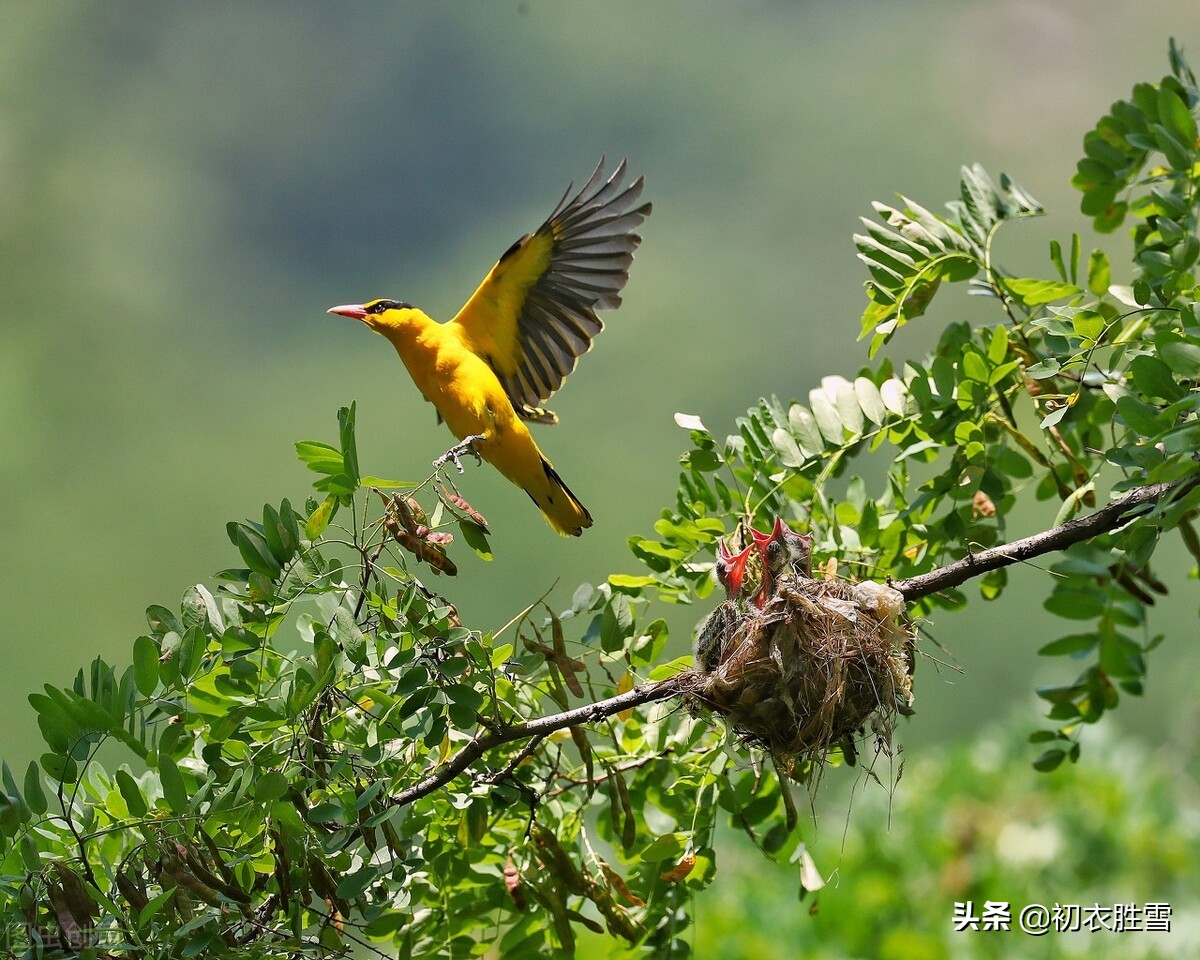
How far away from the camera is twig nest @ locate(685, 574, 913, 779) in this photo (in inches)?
66.1

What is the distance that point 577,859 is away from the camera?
200 centimetres

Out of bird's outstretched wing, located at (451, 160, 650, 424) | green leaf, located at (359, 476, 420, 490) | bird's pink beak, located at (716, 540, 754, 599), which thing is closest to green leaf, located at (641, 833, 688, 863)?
bird's pink beak, located at (716, 540, 754, 599)

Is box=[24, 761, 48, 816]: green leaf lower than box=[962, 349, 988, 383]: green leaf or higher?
lower

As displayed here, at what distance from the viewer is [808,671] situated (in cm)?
170

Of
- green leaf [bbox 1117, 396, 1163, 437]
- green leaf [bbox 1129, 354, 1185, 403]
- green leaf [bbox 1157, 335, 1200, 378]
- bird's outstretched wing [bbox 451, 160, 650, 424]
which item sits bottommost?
green leaf [bbox 1117, 396, 1163, 437]

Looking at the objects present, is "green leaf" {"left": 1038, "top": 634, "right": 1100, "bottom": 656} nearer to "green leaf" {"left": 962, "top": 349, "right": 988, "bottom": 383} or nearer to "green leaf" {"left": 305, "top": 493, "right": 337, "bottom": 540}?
"green leaf" {"left": 962, "top": 349, "right": 988, "bottom": 383}

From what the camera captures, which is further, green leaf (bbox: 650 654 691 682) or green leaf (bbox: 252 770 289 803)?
green leaf (bbox: 650 654 691 682)

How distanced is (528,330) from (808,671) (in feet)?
5.09

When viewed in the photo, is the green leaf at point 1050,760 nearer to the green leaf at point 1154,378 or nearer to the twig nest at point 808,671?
the twig nest at point 808,671

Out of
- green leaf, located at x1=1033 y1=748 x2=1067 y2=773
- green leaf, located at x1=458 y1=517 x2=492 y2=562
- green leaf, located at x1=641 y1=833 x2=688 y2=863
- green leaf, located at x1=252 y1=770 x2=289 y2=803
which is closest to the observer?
green leaf, located at x1=252 y1=770 x2=289 y2=803

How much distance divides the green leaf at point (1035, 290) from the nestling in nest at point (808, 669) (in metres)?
0.62

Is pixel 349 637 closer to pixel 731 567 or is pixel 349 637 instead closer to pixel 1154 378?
pixel 731 567

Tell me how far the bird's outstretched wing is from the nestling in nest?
1.28 meters

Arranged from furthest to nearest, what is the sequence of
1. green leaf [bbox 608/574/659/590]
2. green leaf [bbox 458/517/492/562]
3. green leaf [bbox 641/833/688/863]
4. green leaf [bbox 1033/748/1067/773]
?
green leaf [bbox 1033/748/1067/773]
green leaf [bbox 608/574/659/590]
green leaf [bbox 641/833/688/863]
green leaf [bbox 458/517/492/562]
